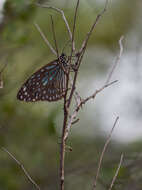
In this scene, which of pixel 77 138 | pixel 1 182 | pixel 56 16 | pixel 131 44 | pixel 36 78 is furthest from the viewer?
pixel 77 138

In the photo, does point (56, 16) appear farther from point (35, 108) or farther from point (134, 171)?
point (134, 171)

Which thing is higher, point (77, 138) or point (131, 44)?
point (131, 44)

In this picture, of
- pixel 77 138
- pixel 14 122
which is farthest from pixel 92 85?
pixel 14 122

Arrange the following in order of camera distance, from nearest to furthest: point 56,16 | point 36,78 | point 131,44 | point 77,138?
point 36,78 < point 56,16 < point 131,44 < point 77,138

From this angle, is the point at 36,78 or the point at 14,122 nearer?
the point at 36,78

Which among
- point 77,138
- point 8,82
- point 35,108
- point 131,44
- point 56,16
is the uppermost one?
point 56,16

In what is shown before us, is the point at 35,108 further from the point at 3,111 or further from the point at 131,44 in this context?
the point at 131,44
